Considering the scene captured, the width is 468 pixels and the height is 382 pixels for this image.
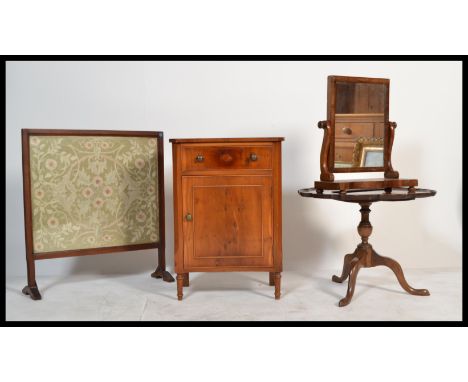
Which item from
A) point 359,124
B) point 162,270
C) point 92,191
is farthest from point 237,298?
point 359,124

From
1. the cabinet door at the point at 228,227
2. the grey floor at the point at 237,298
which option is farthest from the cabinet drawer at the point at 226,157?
the grey floor at the point at 237,298

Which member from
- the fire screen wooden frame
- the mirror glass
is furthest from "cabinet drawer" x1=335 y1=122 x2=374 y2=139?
the fire screen wooden frame

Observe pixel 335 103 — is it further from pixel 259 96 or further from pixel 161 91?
pixel 161 91

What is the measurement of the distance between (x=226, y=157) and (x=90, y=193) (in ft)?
3.49

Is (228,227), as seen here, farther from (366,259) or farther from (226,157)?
(366,259)

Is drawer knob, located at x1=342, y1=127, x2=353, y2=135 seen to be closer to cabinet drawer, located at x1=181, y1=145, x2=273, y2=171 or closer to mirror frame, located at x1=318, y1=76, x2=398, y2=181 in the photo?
mirror frame, located at x1=318, y1=76, x2=398, y2=181

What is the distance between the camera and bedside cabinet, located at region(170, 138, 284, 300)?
10.9ft

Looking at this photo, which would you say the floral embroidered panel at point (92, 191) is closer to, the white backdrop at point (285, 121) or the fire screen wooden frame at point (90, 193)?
the fire screen wooden frame at point (90, 193)

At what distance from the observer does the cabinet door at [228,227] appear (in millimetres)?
3365

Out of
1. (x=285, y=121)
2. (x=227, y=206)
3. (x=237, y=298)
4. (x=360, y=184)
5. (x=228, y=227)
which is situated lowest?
(x=237, y=298)

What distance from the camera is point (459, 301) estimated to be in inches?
133

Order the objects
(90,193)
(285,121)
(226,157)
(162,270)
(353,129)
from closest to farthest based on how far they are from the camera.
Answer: (226,157)
(353,129)
(90,193)
(162,270)
(285,121)

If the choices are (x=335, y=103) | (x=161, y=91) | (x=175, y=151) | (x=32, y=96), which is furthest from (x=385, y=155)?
(x=32, y=96)

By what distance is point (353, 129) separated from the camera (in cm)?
344
